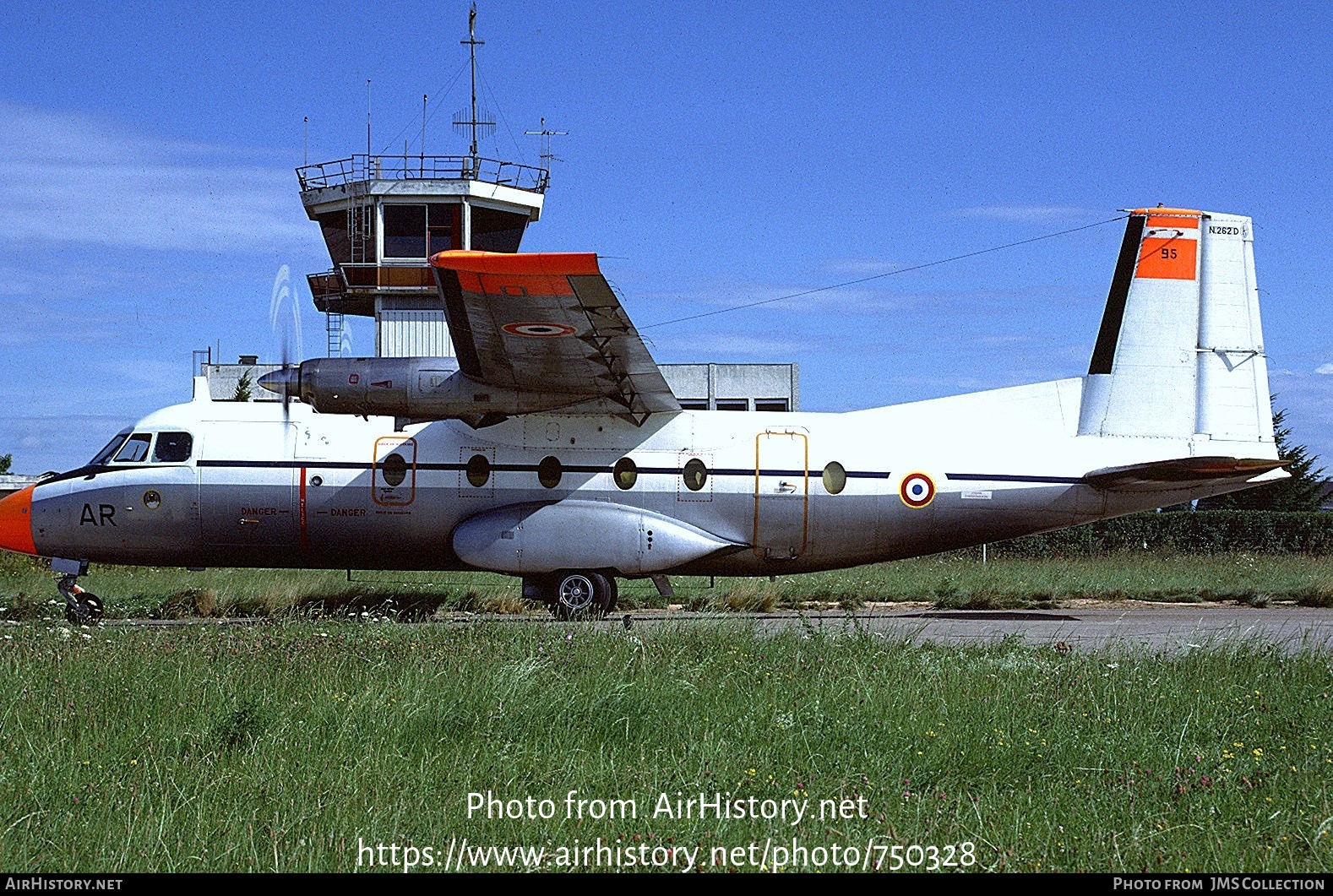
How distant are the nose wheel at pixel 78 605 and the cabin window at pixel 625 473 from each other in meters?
7.17

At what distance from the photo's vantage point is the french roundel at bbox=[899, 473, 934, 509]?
16609mm

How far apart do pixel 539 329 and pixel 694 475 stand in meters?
3.51

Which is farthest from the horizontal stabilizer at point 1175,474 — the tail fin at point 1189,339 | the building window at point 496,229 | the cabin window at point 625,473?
the building window at point 496,229

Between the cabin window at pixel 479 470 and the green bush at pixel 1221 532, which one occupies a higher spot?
the cabin window at pixel 479 470

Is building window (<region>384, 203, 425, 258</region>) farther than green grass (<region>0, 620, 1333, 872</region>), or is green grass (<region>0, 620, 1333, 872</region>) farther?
building window (<region>384, 203, 425, 258</region>)

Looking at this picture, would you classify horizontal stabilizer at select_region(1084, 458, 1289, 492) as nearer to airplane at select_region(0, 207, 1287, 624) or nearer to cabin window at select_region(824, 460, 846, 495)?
airplane at select_region(0, 207, 1287, 624)

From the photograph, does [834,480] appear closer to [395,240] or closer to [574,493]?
[574,493]

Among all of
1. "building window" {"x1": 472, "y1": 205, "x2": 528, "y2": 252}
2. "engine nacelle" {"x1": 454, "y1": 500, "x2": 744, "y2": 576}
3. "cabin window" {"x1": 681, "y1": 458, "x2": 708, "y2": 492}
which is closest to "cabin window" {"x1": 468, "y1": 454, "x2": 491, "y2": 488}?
"engine nacelle" {"x1": 454, "y1": 500, "x2": 744, "y2": 576}

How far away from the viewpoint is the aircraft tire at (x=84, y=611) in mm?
15266

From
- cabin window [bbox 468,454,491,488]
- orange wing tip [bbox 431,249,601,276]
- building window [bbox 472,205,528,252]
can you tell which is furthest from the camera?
building window [bbox 472,205,528,252]

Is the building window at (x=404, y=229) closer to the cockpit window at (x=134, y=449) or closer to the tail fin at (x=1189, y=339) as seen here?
the cockpit window at (x=134, y=449)

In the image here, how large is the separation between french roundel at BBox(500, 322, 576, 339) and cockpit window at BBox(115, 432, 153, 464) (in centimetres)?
619

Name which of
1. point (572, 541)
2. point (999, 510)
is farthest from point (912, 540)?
point (572, 541)

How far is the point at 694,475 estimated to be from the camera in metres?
16.5
